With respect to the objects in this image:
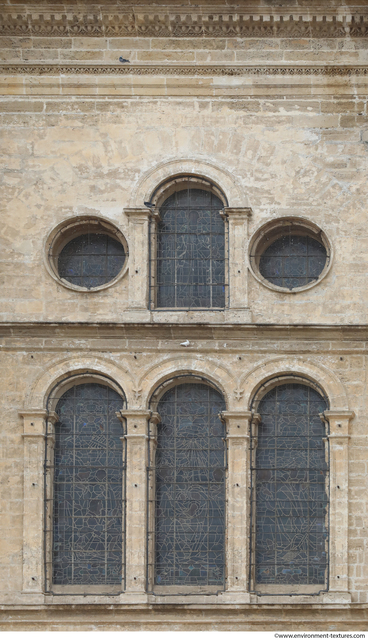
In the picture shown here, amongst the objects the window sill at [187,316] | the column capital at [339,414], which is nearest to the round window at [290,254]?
the window sill at [187,316]

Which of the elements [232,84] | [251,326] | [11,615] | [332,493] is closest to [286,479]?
[332,493]

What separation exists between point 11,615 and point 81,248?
5.96 m

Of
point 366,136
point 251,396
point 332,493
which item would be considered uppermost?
point 366,136

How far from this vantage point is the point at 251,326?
77.8ft

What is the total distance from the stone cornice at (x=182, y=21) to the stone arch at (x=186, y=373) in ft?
17.8

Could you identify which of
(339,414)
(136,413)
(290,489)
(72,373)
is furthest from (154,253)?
(290,489)

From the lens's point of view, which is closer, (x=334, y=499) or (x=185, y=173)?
(x=334, y=499)

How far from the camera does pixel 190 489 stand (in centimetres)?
2370

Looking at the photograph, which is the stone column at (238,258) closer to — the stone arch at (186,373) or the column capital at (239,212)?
the column capital at (239,212)

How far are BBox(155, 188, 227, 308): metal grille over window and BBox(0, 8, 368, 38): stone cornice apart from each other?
8.86 ft

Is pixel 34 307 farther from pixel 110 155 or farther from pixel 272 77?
pixel 272 77

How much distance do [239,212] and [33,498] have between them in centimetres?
555

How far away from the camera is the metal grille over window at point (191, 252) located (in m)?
24.4

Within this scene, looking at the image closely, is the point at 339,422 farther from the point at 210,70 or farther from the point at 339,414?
the point at 210,70
